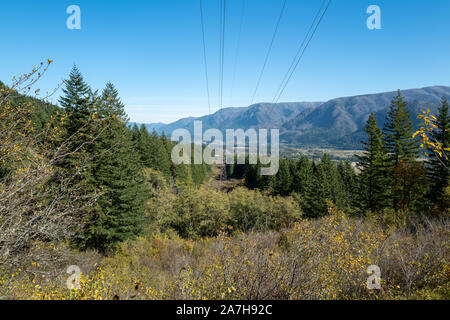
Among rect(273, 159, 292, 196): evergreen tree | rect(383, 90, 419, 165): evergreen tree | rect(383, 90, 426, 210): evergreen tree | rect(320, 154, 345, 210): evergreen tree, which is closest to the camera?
rect(383, 90, 426, 210): evergreen tree

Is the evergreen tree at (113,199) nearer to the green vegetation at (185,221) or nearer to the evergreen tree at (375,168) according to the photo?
the green vegetation at (185,221)

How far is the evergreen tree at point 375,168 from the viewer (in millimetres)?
24969

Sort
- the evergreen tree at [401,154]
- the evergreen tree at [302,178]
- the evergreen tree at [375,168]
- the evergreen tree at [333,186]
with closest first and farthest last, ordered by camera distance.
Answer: the evergreen tree at [375,168], the evergreen tree at [401,154], the evergreen tree at [333,186], the evergreen tree at [302,178]

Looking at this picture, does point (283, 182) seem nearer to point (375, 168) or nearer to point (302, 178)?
point (302, 178)

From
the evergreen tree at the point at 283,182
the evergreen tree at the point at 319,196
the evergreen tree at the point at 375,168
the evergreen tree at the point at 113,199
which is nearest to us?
the evergreen tree at the point at 113,199

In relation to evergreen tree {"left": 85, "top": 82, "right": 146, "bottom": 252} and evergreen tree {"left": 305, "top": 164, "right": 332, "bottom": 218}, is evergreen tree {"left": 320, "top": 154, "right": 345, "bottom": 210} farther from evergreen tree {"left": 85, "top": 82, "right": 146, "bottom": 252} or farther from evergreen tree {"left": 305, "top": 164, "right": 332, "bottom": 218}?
evergreen tree {"left": 85, "top": 82, "right": 146, "bottom": 252}

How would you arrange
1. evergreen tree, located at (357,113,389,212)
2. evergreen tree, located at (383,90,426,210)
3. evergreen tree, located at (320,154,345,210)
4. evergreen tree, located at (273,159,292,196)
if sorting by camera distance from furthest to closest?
evergreen tree, located at (273,159,292,196) < evergreen tree, located at (320,154,345,210) < evergreen tree, located at (383,90,426,210) < evergreen tree, located at (357,113,389,212)

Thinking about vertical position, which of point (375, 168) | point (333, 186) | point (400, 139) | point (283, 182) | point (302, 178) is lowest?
point (283, 182)

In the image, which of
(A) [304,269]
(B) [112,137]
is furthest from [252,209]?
(A) [304,269]

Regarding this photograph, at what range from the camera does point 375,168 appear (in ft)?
82.6

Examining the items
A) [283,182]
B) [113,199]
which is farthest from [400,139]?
[113,199]

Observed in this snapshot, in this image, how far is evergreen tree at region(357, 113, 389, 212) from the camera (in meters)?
25.0

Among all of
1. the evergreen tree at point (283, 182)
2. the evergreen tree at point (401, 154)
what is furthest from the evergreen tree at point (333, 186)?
the evergreen tree at point (401, 154)

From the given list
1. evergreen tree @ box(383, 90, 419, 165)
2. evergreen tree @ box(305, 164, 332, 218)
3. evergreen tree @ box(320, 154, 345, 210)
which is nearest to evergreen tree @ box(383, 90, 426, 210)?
evergreen tree @ box(383, 90, 419, 165)
